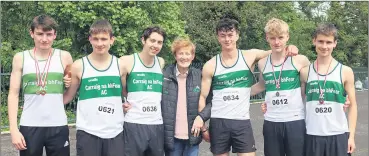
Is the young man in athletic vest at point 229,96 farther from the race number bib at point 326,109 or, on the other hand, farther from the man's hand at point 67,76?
the man's hand at point 67,76

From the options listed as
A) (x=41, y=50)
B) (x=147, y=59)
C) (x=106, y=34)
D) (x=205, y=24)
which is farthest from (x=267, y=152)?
(x=205, y=24)

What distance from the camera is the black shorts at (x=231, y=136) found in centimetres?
524

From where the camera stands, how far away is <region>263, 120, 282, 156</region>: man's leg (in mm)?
5160

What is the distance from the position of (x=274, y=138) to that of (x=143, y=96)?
171 centimetres

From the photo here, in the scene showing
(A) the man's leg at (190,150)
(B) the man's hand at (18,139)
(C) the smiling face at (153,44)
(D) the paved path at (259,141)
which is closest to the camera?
(B) the man's hand at (18,139)

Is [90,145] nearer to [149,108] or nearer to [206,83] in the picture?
[149,108]

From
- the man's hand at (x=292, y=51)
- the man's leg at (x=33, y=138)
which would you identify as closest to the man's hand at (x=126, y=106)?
the man's leg at (x=33, y=138)

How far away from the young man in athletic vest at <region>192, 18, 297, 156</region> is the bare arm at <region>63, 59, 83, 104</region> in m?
1.52

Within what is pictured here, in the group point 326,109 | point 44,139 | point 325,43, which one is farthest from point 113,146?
point 325,43

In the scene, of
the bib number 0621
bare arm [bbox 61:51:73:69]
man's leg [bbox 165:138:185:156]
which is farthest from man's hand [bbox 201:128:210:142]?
bare arm [bbox 61:51:73:69]

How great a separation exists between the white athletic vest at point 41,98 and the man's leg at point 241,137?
211 cm

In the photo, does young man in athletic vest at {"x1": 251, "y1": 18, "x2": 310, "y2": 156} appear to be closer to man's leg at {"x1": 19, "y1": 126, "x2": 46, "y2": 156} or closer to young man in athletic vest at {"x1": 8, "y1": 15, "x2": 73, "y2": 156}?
young man in athletic vest at {"x1": 8, "y1": 15, "x2": 73, "y2": 156}

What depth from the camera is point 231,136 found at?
5262 mm

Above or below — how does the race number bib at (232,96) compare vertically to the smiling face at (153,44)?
below
